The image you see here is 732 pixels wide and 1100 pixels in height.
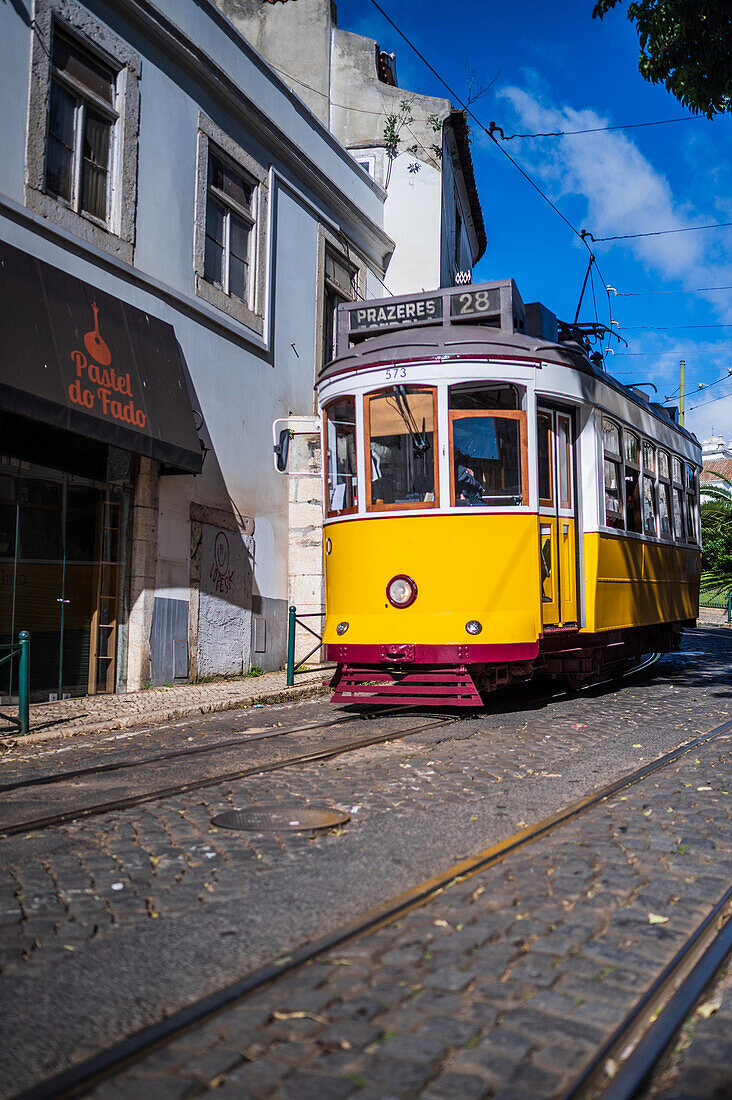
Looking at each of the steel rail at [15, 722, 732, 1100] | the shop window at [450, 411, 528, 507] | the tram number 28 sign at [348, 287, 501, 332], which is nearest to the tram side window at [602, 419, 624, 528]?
the shop window at [450, 411, 528, 507]

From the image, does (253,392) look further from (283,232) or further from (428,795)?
(428,795)

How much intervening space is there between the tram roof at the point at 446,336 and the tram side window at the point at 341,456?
40cm

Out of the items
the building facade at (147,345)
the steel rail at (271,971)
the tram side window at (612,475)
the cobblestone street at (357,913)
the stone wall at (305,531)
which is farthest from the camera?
the stone wall at (305,531)

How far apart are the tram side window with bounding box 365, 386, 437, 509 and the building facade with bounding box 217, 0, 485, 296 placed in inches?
489

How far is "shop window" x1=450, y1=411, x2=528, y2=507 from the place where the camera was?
9.28m

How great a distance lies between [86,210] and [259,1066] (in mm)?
10995

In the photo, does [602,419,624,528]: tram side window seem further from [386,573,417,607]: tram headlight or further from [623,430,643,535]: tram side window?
[386,573,417,607]: tram headlight

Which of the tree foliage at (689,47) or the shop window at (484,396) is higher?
the tree foliage at (689,47)

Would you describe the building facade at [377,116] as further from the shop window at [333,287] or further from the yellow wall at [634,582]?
the yellow wall at [634,582]

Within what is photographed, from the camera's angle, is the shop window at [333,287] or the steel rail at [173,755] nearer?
the steel rail at [173,755]

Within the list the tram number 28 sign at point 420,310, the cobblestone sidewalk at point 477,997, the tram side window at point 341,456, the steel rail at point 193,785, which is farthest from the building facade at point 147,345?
the cobblestone sidewalk at point 477,997

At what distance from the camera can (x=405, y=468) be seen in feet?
31.0

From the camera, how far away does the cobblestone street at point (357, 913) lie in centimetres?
265

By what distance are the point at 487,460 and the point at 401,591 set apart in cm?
154
